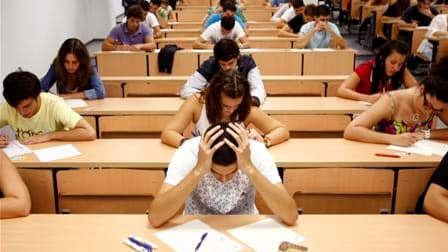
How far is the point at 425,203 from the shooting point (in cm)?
198

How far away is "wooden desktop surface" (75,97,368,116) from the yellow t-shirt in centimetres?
58

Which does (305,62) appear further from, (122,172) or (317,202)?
(122,172)

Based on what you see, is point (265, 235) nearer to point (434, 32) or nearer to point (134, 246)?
point (134, 246)

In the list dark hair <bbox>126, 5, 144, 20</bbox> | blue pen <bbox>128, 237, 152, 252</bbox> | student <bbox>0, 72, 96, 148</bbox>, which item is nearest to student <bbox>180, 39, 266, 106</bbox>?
student <bbox>0, 72, 96, 148</bbox>

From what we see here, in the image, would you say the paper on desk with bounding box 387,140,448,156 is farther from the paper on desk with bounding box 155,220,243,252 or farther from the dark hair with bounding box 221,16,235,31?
the dark hair with bounding box 221,16,235,31

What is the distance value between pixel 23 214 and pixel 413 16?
292 inches

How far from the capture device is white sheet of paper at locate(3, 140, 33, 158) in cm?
265

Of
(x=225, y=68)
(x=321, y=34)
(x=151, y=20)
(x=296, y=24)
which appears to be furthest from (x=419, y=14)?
(x=225, y=68)

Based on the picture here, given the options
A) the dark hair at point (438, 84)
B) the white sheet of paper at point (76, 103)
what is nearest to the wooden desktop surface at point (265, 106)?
the white sheet of paper at point (76, 103)

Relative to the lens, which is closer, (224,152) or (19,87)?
(224,152)

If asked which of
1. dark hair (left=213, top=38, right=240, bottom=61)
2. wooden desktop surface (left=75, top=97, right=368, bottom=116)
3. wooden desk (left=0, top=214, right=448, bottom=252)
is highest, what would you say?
dark hair (left=213, top=38, right=240, bottom=61)

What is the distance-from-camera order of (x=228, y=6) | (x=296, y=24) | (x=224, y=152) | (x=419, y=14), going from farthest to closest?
(x=419, y=14) → (x=296, y=24) → (x=228, y=6) → (x=224, y=152)

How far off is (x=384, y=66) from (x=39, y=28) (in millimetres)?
5107

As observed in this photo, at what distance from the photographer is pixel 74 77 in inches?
153
